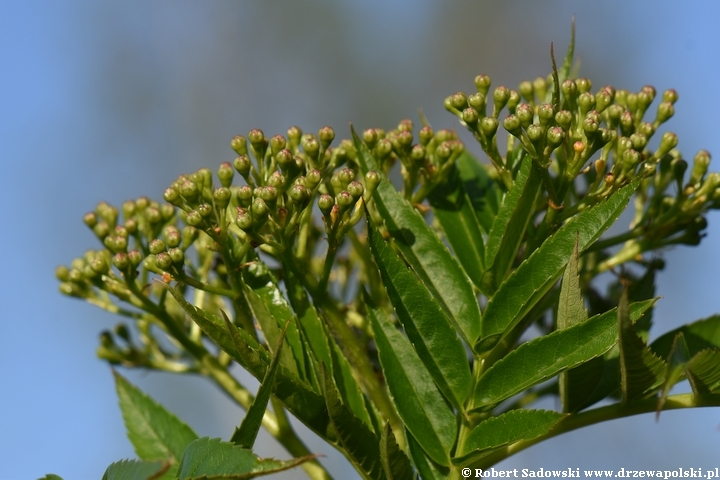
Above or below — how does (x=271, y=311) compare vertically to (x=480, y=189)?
below

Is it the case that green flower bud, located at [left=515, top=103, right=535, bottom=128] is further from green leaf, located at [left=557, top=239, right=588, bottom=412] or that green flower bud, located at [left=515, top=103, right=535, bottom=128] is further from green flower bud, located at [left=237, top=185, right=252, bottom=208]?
green flower bud, located at [left=237, top=185, right=252, bottom=208]

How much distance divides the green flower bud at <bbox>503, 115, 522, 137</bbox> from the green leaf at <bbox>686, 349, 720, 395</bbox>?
676 mm

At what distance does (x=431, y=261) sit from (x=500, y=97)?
0.50 metres

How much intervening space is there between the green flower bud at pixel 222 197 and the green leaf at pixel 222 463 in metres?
0.69

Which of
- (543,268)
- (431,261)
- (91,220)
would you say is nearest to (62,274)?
(91,220)

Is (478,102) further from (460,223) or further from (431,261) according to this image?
(431,261)

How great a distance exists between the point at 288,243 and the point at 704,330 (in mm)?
1139

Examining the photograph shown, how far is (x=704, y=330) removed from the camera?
2.19 metres

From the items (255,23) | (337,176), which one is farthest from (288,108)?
(337,176)

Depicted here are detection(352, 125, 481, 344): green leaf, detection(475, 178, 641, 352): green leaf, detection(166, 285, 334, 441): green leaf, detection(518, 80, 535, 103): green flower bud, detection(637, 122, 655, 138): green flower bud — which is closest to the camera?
detection(166, 285, 334, 441): green leaf

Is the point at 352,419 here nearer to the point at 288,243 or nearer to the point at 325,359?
the point at 325,359

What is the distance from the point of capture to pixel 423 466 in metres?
2.08

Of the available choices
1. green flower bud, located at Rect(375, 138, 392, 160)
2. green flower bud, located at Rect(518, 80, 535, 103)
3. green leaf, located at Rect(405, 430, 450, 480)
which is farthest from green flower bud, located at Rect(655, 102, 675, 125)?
green leaf, located at Rect(405, 430, 450, 480)

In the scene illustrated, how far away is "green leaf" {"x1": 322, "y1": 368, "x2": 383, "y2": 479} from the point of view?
1817 millimetres
